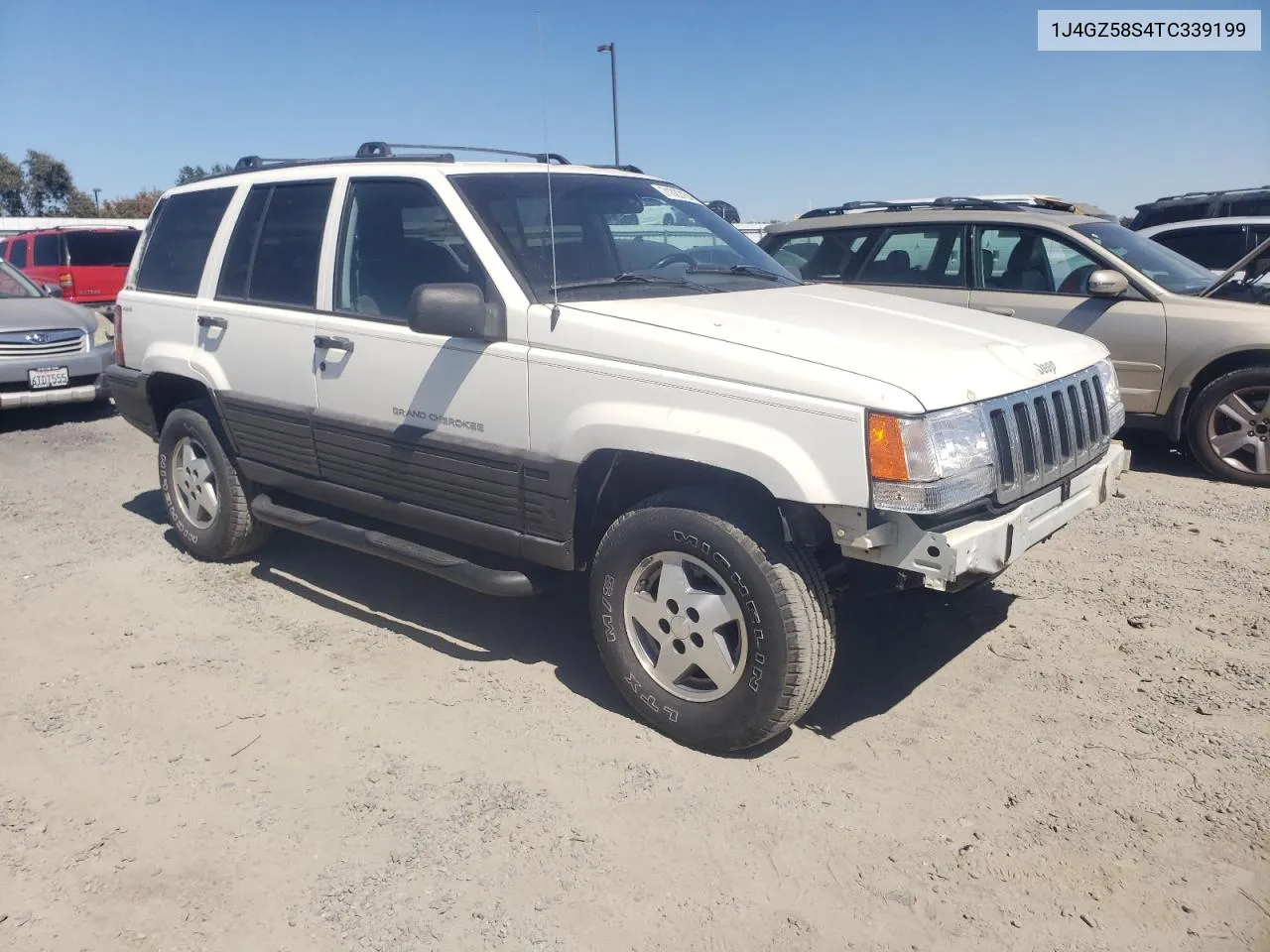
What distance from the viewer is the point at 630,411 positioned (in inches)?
136

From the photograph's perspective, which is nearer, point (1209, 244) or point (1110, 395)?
point (1110, 395)

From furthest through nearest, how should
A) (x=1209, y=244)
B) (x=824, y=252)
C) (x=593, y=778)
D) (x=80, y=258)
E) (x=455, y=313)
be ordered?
1. (x=80, y=258)
2. (x=1209, y=244)
3. (x=824, y=252)
4. (x=455, y=313)
5. (x=593, y=778)

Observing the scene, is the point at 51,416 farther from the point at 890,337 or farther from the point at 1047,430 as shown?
the point at 1047,430

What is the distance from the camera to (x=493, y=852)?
3.01 meters

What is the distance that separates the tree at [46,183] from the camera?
55.2 m

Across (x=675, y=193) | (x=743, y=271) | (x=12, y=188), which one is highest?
(x=12, y=188)

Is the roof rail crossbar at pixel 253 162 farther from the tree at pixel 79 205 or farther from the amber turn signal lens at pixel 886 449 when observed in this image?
the tree at pixel 79 205

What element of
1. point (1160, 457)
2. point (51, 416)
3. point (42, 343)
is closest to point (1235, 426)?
point (1160, 457)

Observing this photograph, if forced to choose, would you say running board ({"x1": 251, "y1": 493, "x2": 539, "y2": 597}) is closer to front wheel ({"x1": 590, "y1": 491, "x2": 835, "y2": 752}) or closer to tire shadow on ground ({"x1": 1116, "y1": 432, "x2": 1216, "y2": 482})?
front wheel ({"x1": 590, "y1": 491, "x2": 835, "y2": 752})

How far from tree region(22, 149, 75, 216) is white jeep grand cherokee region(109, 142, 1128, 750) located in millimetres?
60153

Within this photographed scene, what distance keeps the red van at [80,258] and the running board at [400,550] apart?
1463 centimetres

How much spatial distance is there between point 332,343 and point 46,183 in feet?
203

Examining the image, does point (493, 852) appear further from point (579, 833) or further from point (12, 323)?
point (12, 323)

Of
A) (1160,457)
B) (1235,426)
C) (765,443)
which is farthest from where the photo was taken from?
(1160,457)
